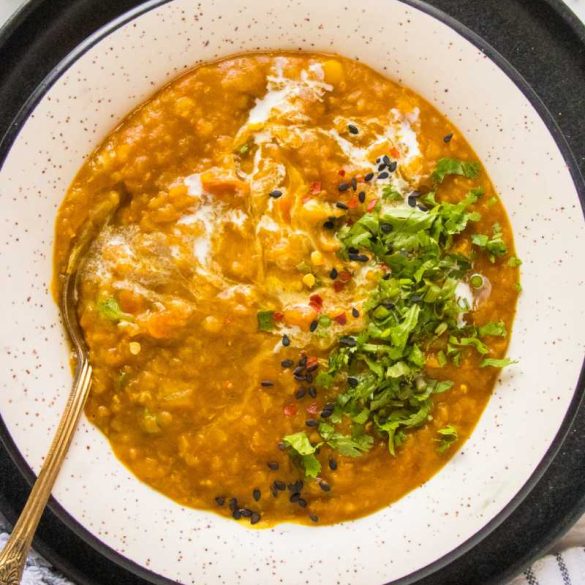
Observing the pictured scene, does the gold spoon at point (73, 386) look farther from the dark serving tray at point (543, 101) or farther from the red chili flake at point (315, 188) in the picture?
the red chili flake at point (315, 188)

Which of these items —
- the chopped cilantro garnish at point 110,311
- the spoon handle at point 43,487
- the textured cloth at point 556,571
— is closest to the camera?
the spoon handle at point 43,487

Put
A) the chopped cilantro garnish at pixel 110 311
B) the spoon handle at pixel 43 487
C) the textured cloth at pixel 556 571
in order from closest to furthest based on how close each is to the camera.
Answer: the spoon handle at pixel 43 487
the chopped cilantro garnish at pixel 110 311
the textured cloth at pixel 556 571

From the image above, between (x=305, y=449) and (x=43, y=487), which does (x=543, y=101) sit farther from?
(x=43, y=487)

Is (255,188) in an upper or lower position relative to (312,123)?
lower

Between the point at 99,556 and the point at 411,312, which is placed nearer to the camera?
the point at 411,312

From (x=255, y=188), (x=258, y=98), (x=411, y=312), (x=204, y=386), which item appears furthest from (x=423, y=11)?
(x=204, y=386)

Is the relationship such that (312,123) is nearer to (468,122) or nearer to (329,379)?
(468,122)

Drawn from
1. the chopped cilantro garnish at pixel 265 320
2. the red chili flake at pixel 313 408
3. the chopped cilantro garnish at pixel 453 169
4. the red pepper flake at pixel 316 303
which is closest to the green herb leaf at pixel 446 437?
the red chili flake at pixel 313 408

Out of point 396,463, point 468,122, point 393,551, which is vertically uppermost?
point 468,122
